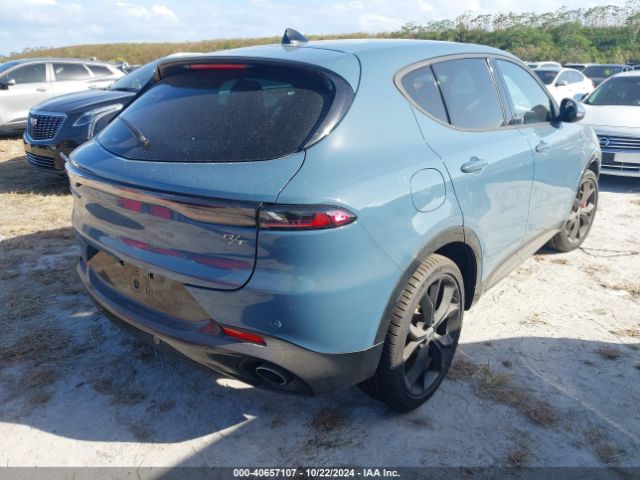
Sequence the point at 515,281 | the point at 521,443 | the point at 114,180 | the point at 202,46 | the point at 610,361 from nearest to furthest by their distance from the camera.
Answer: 1. the point at 114,180
2. the point at 521,443
3. the point at 610,361
4. the point at 515,281
5. the point at 202,46

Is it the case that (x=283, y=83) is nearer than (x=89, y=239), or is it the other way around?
(x=283, y=83)

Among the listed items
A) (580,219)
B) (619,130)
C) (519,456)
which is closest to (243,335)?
(519,456)

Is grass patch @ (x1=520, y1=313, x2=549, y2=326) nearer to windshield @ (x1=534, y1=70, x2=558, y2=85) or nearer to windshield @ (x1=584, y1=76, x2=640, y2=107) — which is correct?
windshield @ (x1=584, y1=76, x2=640, y2=107)

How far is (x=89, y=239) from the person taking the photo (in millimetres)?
2623

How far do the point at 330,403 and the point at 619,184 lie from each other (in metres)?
6.58

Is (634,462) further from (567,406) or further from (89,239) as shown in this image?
(89,239)

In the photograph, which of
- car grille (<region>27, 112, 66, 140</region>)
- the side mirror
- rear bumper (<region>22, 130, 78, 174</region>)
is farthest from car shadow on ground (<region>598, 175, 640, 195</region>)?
car grille (<region>27, 112, 66, 140</region>)

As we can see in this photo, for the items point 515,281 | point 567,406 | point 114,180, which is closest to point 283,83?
point 114,180

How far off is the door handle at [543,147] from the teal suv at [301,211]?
58cm

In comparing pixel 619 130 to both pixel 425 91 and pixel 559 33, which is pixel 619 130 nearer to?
pixel 425 91

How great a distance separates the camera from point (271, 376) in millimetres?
2186

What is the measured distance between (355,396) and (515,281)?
6.70 feet

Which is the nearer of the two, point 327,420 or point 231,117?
point 231,117

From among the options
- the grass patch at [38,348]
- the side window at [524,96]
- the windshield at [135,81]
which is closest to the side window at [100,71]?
the windshield at [135,81]
